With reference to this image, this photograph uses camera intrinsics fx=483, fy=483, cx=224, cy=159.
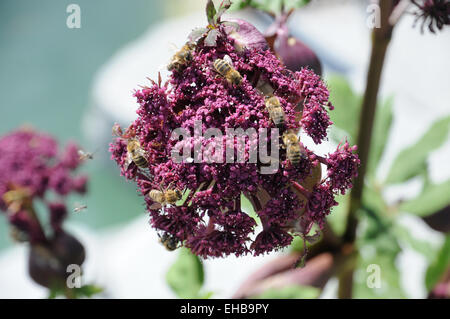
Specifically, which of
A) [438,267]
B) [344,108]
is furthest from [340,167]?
[438,267]

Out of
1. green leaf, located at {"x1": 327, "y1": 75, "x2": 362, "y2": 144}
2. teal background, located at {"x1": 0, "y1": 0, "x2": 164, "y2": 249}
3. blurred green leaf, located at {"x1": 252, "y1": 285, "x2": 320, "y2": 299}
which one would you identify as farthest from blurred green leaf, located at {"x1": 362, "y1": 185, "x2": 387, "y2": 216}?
teal background, located at {"x1": 0, "y1": 0, "x2": 164, "y2": 249}

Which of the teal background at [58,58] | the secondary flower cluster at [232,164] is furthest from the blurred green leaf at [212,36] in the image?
the teal background at [58,58]

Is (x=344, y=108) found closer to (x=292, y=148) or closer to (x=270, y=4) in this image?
(x=270, y=4)

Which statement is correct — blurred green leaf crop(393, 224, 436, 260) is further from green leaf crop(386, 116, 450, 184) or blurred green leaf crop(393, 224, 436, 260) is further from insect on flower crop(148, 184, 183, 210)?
insect on flower crop(148, 184, 183, 210)

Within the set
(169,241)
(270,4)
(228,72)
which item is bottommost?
(169,241)
